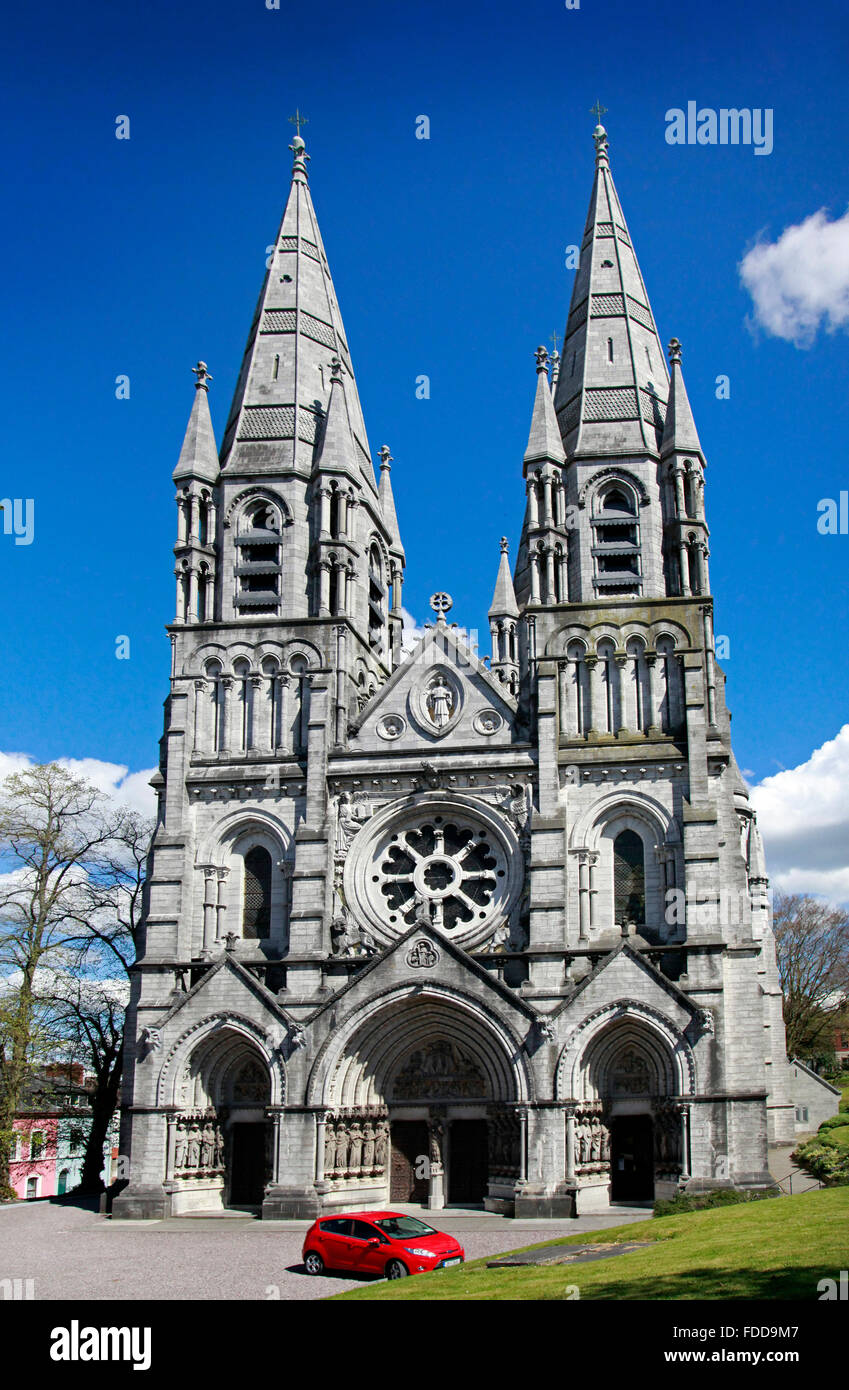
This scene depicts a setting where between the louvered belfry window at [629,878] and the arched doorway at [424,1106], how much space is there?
505 cm

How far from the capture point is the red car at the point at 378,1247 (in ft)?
76.1

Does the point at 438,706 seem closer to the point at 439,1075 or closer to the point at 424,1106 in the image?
the point at 439,1075

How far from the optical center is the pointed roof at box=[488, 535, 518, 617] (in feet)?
193

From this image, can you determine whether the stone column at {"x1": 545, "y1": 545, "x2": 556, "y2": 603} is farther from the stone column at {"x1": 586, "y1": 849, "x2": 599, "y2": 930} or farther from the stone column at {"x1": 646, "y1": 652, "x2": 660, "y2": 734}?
the stone column at {"x1": 586, "y1": 849, "x2": 599, "y2": 930}

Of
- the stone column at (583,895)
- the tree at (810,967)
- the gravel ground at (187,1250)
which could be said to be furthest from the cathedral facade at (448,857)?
the tree at (810,967)

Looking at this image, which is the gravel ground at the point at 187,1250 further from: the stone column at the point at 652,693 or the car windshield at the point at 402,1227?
the stone column at the point at 652,693

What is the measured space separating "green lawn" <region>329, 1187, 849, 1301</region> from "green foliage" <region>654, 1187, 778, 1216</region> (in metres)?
6.53

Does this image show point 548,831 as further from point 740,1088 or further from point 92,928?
point 92,928

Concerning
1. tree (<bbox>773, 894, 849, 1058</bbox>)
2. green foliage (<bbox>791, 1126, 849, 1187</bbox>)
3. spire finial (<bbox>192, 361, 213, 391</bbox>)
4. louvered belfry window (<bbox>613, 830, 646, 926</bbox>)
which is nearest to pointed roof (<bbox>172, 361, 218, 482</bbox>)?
spire finial (<bbox>192, 361, 213, 391</bbox>)

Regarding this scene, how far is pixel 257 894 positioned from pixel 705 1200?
15021 millimetres

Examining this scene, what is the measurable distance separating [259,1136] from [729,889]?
47.4 feet

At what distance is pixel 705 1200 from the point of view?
30.5 m

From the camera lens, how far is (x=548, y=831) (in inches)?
1428

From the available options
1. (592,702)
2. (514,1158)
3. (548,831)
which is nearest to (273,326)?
(592,702)
